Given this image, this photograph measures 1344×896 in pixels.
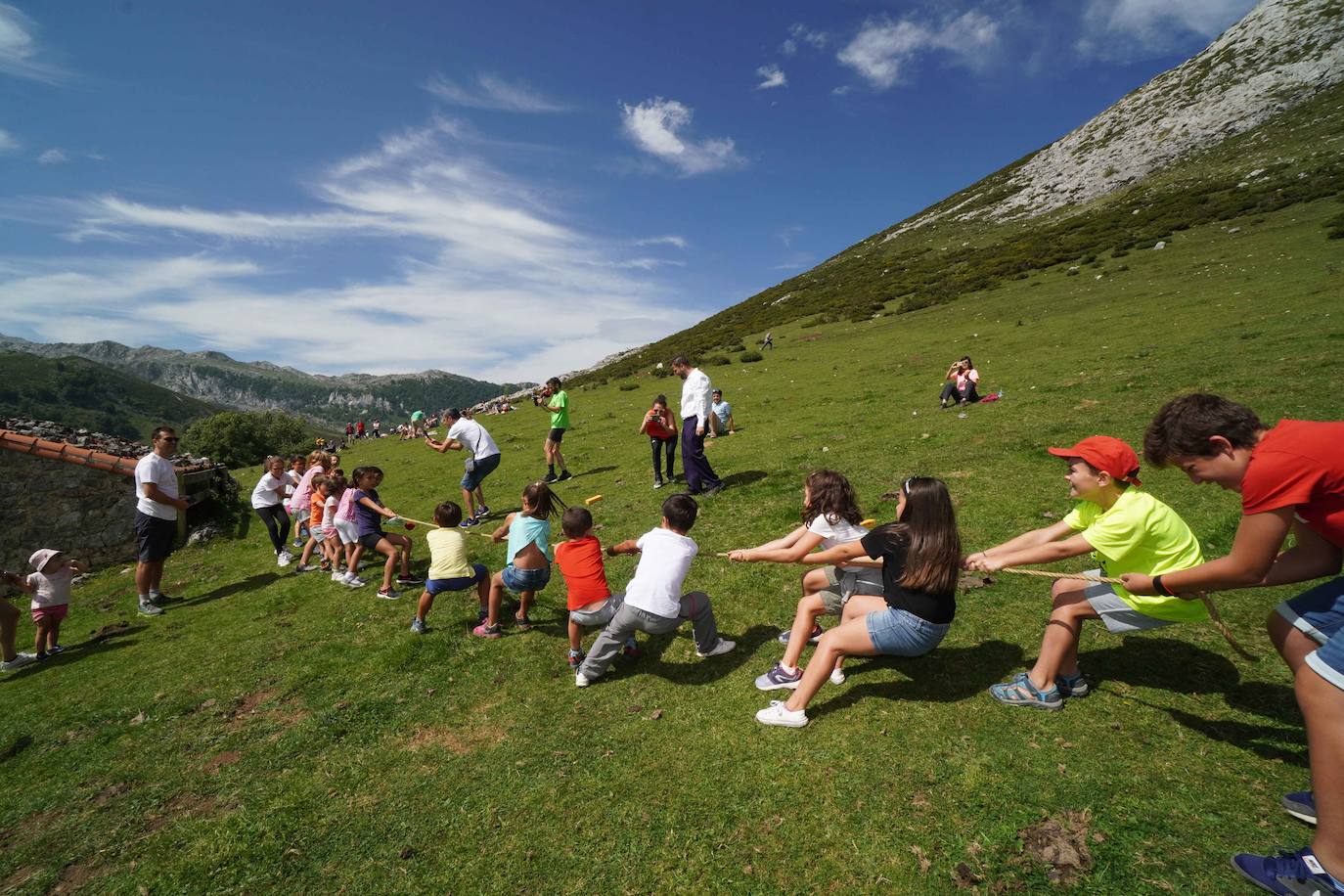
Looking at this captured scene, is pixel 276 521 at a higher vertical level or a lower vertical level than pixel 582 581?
lower

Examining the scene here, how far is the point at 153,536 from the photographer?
9.99 m

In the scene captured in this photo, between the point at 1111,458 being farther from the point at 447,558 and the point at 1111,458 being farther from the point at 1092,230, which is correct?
the point at 1092,230

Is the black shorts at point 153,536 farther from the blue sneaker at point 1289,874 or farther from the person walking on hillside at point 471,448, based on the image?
the blue sneaker at point 1289,874

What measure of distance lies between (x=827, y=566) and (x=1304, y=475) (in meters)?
3.69

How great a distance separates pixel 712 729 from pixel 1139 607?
386cm

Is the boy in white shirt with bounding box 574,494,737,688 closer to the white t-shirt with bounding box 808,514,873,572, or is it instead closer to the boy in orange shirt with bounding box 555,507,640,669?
the boy in orange shirt with bounding box 555,507,640,669

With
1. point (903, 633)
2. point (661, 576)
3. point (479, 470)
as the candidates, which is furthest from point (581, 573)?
point (479, 470)

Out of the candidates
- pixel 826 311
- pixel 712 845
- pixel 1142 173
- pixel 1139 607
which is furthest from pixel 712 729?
pixel 1142 173

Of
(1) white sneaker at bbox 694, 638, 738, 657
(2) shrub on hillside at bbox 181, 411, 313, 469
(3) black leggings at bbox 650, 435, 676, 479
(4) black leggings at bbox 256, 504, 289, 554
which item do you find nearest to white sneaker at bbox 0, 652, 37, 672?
(4) black leggings at bbox 256, 504, 289, 554

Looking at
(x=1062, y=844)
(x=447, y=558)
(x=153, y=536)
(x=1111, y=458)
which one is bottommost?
(x=1062, y=844)

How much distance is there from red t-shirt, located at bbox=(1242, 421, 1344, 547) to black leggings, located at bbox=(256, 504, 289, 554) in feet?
52.6

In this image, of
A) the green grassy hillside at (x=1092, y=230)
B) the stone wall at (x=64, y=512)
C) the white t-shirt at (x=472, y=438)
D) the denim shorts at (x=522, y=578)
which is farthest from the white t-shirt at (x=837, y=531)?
the green grassy hillside at (x=1092, y=230)

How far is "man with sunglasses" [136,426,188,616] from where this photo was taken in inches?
384

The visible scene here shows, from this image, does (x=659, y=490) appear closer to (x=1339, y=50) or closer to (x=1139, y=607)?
(x=1139, y=607)
